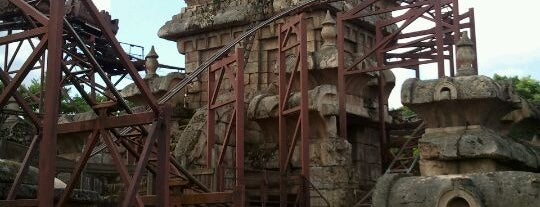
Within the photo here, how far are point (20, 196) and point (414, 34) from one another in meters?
11.8

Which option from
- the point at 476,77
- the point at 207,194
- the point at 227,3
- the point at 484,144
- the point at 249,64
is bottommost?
the point at 207,194

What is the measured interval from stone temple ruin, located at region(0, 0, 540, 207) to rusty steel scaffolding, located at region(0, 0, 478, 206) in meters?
0.03

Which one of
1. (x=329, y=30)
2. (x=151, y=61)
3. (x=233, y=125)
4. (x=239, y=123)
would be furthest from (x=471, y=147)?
(x=151, y=61)

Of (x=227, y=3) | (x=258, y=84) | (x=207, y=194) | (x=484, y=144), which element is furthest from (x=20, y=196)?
(x=227, y=3)

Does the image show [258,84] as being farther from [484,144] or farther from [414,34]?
[484,144]

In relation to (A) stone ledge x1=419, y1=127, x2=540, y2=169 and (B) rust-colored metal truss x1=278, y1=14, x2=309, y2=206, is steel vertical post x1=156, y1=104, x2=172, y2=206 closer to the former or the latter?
(A) stone ledge x1=419, y1=127, x2=540, y2=169

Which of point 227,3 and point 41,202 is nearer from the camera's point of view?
point 41,202

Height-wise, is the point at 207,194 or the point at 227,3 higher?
the point at 227,3

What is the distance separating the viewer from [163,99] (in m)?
15.9

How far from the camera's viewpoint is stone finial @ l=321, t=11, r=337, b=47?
53.7 feet

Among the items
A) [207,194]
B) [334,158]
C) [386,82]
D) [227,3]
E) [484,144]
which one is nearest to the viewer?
[484,144]

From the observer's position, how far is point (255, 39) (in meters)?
18.5

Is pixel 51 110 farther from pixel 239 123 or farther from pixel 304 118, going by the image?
pixel 304 118

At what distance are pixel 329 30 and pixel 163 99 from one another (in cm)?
425
